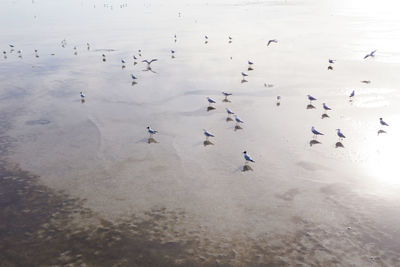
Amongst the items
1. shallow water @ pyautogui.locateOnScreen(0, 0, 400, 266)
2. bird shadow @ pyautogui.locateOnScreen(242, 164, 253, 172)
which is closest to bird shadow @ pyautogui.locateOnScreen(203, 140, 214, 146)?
shallow water @ pyautogui.locateOnScreen(0, 0, 400, 266)

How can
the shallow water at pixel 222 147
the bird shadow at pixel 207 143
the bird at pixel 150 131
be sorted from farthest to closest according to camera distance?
the bird at pixel 150 131 → the bird shadow at pixel 207 143 → the shallow water at pixel 222 147

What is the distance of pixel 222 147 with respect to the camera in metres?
18.9

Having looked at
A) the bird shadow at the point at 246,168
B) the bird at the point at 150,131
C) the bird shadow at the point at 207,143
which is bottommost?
the bird shadow at the point at 246,168

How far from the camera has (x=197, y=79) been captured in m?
29.7

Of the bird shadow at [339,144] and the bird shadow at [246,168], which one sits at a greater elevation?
the bird shadow at [339,144]

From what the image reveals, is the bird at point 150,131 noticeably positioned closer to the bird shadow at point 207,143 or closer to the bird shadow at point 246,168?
the bird shadow at point 207,143

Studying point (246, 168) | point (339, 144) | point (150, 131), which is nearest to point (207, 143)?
point (246, 168)

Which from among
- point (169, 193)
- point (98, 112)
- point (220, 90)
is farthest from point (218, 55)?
point (169, 193)

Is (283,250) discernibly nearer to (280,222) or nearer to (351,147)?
(280,222)

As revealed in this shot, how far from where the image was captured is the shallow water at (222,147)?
Result: 12.9m

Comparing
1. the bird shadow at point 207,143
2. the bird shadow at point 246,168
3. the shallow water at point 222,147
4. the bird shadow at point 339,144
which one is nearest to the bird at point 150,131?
the shallow water at point 222,147

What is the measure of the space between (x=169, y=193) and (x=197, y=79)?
52.7 ft

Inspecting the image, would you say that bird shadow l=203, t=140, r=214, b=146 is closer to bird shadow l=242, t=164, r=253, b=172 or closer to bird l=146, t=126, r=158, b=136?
bird shadow l=242, t=164, r=253, b=172

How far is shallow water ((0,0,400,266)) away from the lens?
12.9 m
